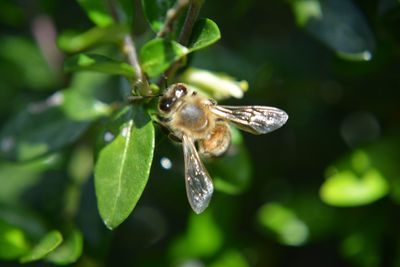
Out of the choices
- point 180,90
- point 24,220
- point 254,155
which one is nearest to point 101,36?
point 180,90

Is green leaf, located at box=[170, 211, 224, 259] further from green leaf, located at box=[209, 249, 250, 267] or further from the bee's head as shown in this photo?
the bee's head

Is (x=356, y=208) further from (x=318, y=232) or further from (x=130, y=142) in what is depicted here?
(x=130, y=142)

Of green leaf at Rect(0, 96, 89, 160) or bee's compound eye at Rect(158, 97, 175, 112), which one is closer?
bee's compound eye at Rect(158, 97, 175, 112)

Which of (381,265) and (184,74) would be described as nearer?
(184,74)

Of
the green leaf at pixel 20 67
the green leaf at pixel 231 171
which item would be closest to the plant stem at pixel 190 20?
the green leaf at pixel 231 171

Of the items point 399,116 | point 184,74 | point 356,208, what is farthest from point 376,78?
point 184,74

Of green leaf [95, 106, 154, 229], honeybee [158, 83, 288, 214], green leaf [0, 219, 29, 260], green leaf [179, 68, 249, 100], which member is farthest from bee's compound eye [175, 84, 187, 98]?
green leaf [0, 219, 29, 260]

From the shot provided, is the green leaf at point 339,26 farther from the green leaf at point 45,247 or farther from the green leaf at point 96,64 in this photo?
the green leaf at point 45,247
